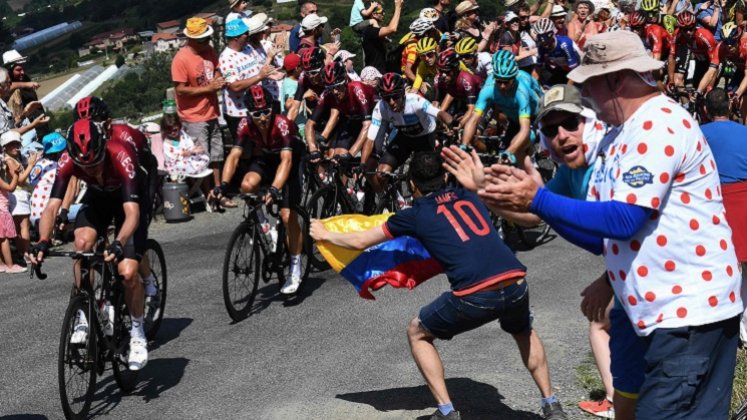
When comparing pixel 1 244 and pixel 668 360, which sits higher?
pixel 668 360

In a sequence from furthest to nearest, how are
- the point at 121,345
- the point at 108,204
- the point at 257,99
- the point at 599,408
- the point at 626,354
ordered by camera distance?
the point at 257,99 → the point at 108,204 → the point at 121,345 → the point at 599,408 → the point at 626,354

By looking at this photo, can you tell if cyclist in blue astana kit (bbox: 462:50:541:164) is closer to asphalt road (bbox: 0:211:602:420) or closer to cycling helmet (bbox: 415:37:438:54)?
asphalt road (bbox: 0:211:602:420)

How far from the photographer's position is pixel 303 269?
1073 cm

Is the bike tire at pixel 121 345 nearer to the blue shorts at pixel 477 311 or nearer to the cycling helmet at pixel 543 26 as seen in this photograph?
the blue shorts at pixel 477 311

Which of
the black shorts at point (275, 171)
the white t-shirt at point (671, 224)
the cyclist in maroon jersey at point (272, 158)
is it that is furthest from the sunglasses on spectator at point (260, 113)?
the white t-shirt at point (671, 224)

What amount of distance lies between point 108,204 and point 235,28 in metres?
6.24

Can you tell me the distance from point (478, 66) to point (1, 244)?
7339 millimetres

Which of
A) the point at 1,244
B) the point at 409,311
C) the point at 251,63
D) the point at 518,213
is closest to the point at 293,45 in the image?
the point at 251,63

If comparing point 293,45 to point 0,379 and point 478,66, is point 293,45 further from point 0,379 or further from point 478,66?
point 0,379

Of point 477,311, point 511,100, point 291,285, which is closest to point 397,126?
point 511,100

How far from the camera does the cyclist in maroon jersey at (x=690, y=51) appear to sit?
720 inches

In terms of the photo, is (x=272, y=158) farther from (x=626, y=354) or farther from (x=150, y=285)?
(x=626, y=354)

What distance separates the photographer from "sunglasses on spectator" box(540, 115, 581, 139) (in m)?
4.80

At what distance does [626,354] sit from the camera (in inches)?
182
